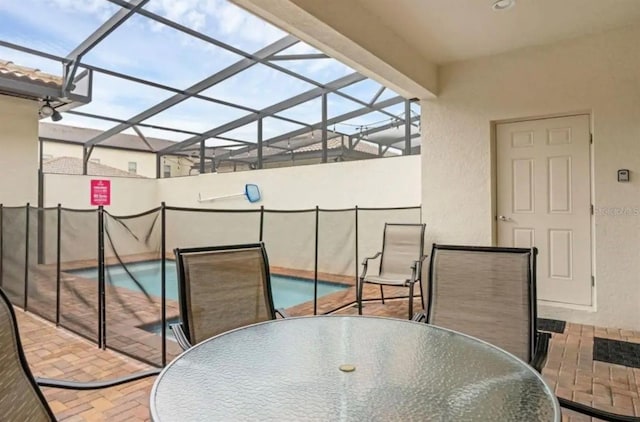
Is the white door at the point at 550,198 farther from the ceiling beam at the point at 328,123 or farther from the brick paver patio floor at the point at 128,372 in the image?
the ceiling beam at the point at 328,123

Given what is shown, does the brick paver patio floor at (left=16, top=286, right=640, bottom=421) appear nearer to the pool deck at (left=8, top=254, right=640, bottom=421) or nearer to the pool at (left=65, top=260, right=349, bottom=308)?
the pool deck at (left=8, top=254, right=640, bottom=421)

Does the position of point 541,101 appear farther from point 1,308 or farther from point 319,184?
point 1,308

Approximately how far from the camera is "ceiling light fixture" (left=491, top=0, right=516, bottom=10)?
2.98 meters

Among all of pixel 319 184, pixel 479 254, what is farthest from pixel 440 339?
pixel 319 184

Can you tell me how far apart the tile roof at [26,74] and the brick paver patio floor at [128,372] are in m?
3.45

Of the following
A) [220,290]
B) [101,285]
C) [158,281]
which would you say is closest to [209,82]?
[101,285]

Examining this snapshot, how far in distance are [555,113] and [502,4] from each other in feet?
4.41

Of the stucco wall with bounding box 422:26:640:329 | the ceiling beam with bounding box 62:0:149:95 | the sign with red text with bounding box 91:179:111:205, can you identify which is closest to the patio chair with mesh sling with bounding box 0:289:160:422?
the stucco wall with bounding box 422:26:640:329

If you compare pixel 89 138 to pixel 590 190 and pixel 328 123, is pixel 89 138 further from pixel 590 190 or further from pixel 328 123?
pixel 590 190

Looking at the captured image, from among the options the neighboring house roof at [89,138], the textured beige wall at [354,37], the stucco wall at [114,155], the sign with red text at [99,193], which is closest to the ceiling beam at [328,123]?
the textured beige wall at [354,37]

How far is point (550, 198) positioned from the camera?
3.89 metres

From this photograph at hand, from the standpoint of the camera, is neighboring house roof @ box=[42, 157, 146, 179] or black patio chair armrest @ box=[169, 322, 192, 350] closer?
black patio chair armrest @ box=[169, 322, 192, 350]

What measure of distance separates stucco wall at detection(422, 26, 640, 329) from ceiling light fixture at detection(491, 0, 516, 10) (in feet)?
3.35

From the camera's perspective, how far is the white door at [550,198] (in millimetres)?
3738
